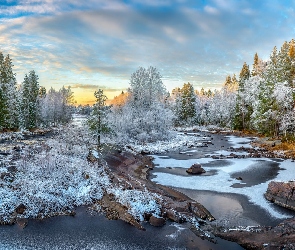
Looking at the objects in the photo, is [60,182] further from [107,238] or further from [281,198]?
[281,198]

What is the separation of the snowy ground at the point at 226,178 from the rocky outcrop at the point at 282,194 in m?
0.57

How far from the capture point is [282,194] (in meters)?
17.9

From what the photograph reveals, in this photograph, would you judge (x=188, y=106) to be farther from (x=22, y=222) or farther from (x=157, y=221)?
(x=22, y=222)

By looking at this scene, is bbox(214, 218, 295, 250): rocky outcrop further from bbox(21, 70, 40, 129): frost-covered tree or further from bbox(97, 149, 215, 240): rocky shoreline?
Result: bbox(21, 70, 40, 129): frost-covered tree

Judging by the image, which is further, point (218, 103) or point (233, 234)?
point (218, 103)

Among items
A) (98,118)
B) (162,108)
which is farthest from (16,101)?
(162,108)

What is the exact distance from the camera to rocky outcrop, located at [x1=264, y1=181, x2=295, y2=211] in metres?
17.4

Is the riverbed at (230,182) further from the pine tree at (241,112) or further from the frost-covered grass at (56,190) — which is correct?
the pine tree at (241,112)

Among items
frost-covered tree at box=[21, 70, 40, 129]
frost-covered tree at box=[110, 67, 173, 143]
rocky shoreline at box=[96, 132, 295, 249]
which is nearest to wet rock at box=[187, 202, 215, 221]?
rocky shoreline at box=[96, 132, 295, 249]

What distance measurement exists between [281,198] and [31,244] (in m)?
15.4

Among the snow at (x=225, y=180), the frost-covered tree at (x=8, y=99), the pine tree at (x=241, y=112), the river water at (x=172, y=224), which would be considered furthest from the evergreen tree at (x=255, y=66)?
the frost-covered tree at (x=8, y=99)

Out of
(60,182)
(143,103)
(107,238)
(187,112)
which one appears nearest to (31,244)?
(107,238)

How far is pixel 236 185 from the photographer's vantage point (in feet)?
71.3

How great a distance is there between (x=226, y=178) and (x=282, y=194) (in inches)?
247
